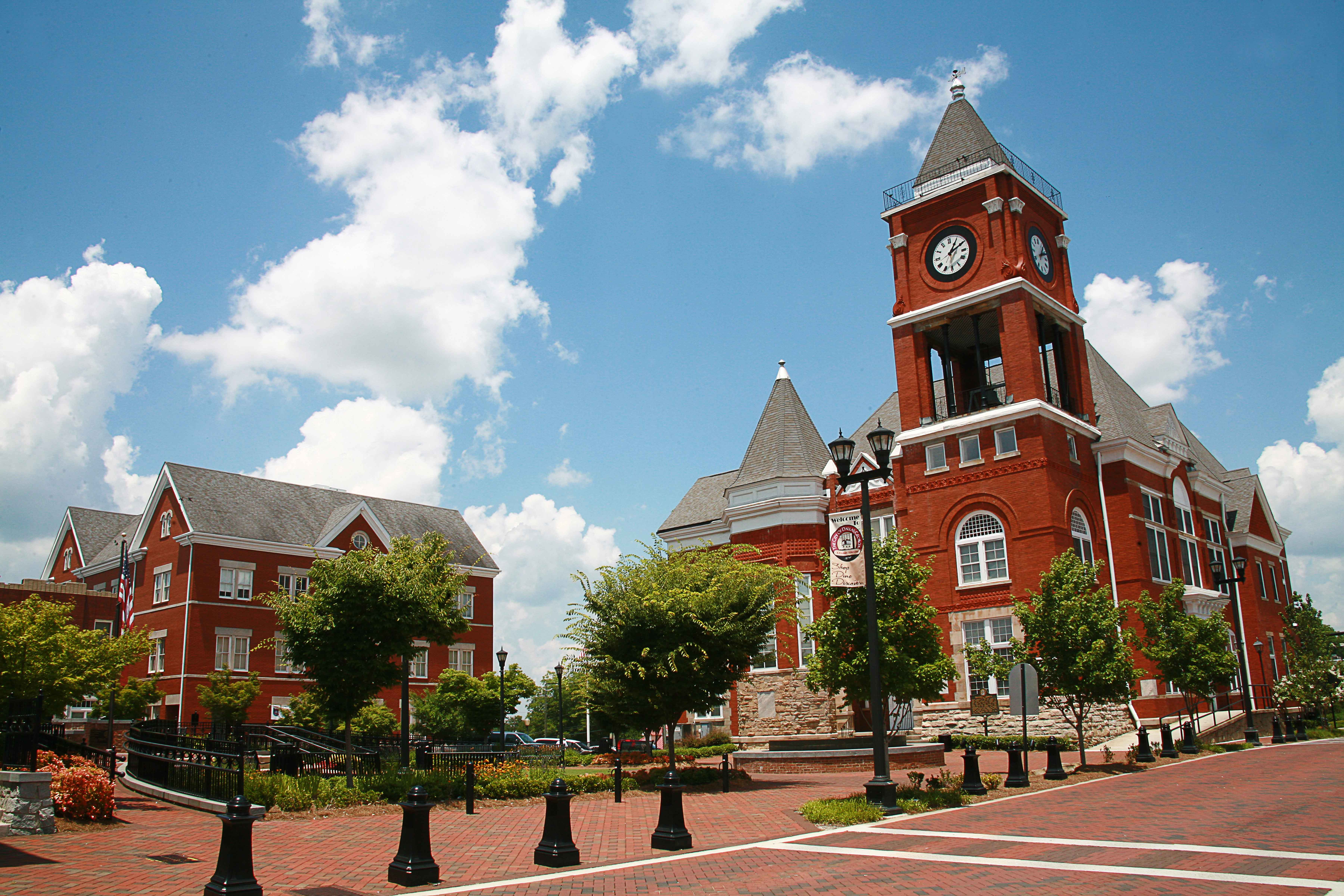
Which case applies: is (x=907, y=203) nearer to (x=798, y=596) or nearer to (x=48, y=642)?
(x=798, y=596)

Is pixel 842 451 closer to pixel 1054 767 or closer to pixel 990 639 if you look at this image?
pixel 1054 767

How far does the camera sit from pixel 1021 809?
1616 centimetres

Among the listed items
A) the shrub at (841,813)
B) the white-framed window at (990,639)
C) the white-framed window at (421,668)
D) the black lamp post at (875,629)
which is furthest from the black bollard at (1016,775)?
the white-framed window at (421,668)

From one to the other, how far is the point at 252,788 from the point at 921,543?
25.7m

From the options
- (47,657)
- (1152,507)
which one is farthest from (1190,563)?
(47,657)

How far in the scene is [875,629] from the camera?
16391mm

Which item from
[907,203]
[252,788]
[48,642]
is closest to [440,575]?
[252,788]

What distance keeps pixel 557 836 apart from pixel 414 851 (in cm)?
190

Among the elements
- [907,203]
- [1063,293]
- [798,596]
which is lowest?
[798,596]

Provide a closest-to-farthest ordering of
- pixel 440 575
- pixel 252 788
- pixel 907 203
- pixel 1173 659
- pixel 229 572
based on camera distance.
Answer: pixel 252 788
pixel 440 575
pixel 1173 659
pixel 907 203
pixel 229 572

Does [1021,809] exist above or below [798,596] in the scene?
below

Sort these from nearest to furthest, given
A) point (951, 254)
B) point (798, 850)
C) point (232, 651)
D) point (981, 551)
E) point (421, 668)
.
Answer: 1. point (798, 850)
2. point (981, 551)
3. point (951, 254)
4. point (232, 651)
5. point (421, 668)

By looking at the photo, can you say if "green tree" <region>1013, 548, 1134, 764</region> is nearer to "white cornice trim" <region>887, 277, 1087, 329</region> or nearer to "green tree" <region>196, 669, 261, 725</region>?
"white cornice trim" <region>887, 277, 1087, 329</region>

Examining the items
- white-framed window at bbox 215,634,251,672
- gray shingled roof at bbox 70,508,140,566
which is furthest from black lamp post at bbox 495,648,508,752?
gray shingled roof at bbox 70,508,140,566
